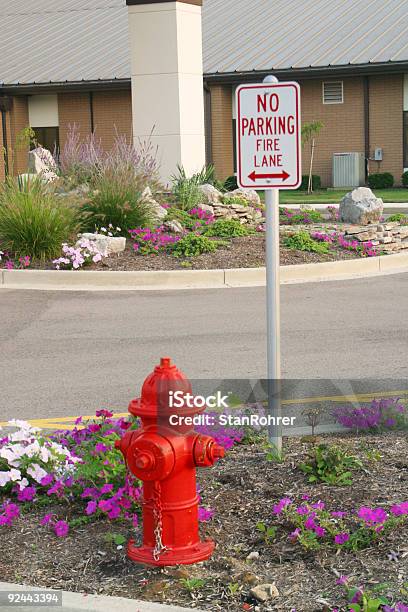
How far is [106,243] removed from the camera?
14242mm

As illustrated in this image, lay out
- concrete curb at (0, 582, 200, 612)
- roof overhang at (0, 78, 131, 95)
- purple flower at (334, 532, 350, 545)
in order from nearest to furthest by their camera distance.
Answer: concrete curb at (0, 582, 200, 612)
purple flower at (334, 532, 350, 545)
roof overhang at (0, 78, 131, 95)

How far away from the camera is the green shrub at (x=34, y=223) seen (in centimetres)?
1401

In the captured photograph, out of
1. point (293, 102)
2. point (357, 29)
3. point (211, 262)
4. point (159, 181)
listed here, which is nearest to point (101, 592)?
point (293, 102)

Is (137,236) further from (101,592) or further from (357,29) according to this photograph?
(357,29)

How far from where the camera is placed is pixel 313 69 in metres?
32.1

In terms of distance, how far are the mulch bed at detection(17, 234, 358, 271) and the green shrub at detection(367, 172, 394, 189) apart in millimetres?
18753

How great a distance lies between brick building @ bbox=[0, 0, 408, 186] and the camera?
33.1 meters

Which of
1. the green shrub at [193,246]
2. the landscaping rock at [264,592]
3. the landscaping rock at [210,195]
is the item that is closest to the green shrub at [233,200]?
the landscaping rock at [210,195]

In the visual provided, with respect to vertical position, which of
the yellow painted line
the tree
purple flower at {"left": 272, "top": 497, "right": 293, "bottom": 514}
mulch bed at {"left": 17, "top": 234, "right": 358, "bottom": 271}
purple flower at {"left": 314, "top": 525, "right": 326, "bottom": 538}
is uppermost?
the tree

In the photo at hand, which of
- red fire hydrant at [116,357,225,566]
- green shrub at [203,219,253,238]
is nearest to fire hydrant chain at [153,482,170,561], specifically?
red fire hydrant at [116,357,225,566]

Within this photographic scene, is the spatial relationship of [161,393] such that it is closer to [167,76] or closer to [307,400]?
[307,400]

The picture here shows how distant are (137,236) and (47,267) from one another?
1457 millimetres

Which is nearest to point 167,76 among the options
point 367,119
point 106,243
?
point 106,243

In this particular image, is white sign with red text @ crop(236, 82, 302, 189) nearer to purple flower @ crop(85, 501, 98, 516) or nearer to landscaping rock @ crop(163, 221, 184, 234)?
purple flower @ crop(85, 501, 98, 516)
